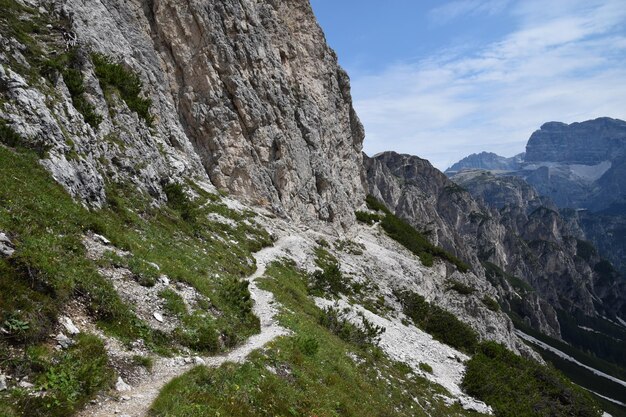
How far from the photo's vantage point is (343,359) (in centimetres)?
1850

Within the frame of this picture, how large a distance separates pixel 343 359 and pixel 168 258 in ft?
31.1

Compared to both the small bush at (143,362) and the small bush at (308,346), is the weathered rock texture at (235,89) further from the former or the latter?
the small bush at (143,362)

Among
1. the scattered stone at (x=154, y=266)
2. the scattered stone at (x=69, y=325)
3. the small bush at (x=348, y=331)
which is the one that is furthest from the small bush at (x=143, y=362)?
the small bush at (x=348, y=331)

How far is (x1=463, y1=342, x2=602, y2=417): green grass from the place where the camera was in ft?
88.8

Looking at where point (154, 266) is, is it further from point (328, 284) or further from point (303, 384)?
point (328, 284)

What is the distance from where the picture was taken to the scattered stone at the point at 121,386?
9.41m

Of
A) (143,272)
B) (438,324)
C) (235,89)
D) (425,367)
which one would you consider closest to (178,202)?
(143,272)

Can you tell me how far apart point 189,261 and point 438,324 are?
31.3 meters

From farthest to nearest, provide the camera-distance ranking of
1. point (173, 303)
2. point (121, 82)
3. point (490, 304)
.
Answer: point (490, 304)
point (121, 82)
point (173, 303)

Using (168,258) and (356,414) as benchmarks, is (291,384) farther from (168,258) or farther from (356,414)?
(168,258)

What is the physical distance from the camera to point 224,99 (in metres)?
59.7

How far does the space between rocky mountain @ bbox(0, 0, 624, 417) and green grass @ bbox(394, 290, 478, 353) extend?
0.27m

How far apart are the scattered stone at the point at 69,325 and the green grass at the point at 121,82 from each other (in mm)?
29027

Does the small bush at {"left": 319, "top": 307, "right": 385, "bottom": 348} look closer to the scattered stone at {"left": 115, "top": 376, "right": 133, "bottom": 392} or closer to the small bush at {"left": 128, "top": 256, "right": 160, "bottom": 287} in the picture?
the small bush at {"left": 128, "top": 256, "right": 160, "bottom": 287}
